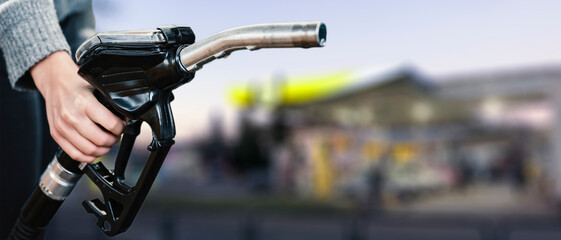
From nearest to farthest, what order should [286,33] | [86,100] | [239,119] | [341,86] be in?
[286,33] → [86,100] → [341,86] → [239,119]

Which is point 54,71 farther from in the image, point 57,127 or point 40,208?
point 40,208

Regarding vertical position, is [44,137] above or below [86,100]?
below

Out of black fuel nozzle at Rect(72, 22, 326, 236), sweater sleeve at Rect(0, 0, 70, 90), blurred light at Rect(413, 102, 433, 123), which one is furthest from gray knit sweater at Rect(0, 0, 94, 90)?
blurred light at Rect(413, 102, 433, 123)

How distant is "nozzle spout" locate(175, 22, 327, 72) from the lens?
708 millimetres

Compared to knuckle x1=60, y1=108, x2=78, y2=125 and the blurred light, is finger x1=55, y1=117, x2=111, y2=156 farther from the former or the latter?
the blurred light

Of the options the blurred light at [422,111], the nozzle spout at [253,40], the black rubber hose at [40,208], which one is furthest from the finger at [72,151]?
the blurred light at [422,111]

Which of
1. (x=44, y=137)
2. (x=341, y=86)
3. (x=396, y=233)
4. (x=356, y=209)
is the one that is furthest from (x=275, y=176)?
(x=44, y=137)

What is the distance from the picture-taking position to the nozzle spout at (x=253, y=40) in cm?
71

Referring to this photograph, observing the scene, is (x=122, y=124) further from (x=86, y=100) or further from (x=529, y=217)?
(x=529, y=217)

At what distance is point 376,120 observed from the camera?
1026 inches

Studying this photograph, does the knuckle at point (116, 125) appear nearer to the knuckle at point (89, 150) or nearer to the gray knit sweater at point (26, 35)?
the knuckle at point (89, 150)

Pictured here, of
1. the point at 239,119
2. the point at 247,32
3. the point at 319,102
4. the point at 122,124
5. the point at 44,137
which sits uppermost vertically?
the point at 247,32

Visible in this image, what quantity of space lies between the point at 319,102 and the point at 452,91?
4.48 m

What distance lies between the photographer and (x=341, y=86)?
1686cm
